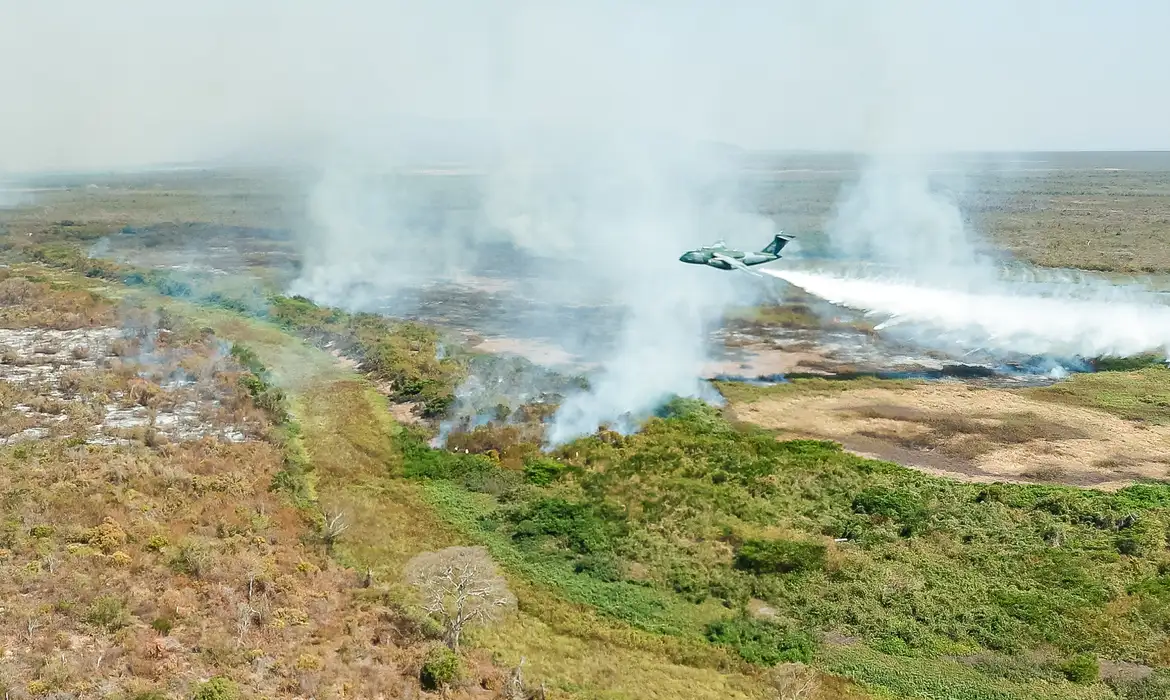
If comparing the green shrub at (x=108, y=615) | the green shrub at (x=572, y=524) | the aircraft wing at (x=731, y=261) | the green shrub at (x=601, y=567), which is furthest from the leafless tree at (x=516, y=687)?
the aircraft wing at (x=731, y=261)

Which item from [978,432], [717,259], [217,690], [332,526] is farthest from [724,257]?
[217,690]

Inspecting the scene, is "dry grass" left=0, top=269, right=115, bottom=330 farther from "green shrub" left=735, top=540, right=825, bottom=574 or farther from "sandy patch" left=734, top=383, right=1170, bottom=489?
"green shrub" left=735, top=540, right=825, bottom=574

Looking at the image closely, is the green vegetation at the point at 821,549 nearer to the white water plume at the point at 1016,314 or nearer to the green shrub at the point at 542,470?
the green shrub at the point at 542,470

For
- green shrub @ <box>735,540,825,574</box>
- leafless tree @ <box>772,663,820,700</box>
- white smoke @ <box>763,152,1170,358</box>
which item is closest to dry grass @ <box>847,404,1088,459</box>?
green shrub @ <box>735,540,825,574</box>

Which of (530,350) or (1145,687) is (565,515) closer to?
(1145,687)

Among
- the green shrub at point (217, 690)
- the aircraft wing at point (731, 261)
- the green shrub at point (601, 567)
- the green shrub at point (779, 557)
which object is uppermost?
the aircraft wing at point (731, 261)

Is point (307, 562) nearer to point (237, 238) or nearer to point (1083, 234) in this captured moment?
point (237, 238)
